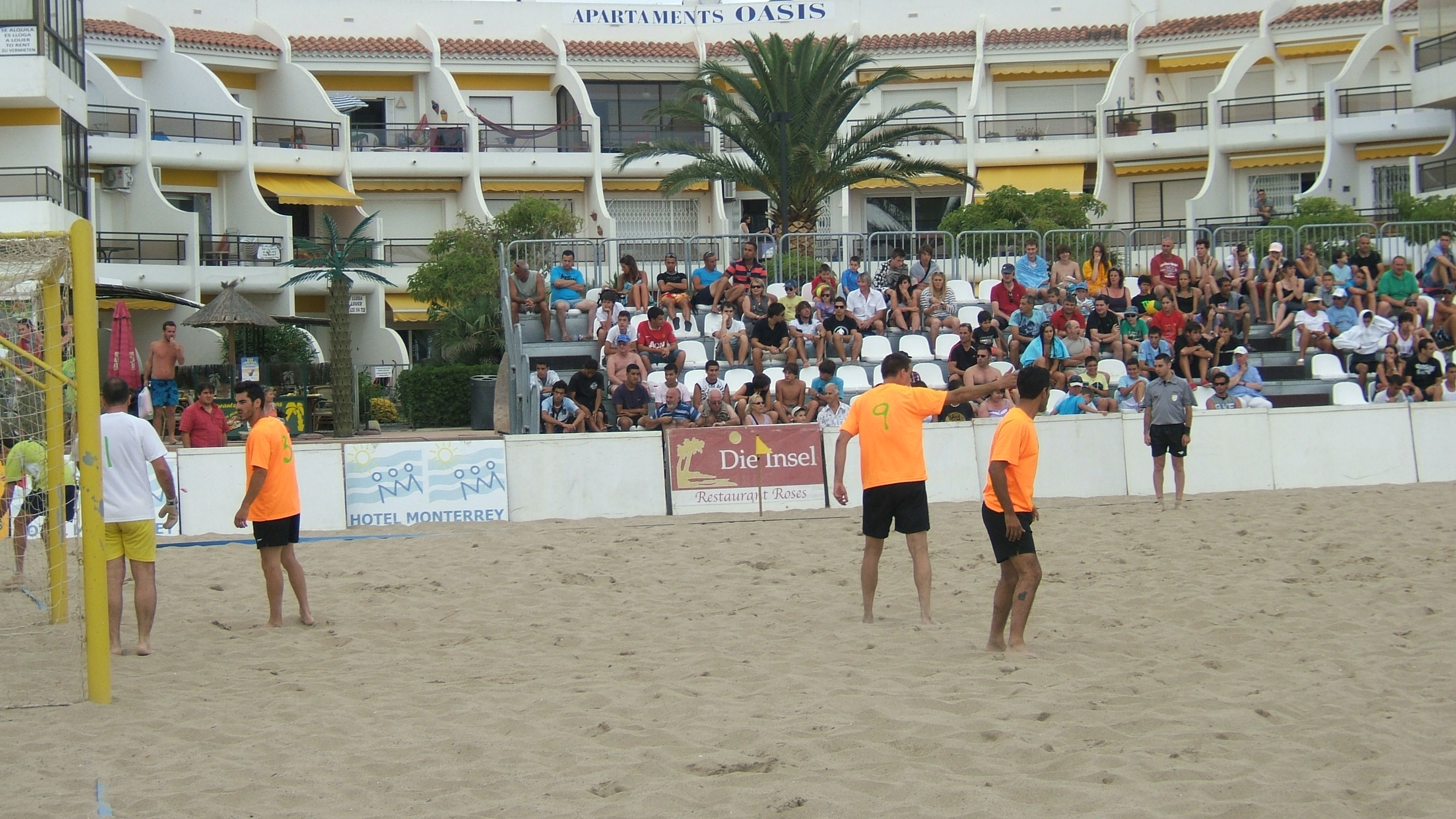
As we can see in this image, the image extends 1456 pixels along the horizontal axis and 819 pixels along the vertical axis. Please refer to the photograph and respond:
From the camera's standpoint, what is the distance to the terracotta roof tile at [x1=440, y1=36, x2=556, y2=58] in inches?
1491

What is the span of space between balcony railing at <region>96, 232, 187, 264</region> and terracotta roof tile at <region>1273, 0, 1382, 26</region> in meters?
27.3

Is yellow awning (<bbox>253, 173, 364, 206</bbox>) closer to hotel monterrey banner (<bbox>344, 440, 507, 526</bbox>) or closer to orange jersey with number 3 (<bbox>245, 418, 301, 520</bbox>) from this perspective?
hotel monterrey banner (<bbox>344, 440, 507, 526</bbox>)

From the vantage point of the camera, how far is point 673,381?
16.1m

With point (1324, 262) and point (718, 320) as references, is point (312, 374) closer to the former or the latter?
point (718, 320)

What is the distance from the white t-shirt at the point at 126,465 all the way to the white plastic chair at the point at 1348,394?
13901 millimetres

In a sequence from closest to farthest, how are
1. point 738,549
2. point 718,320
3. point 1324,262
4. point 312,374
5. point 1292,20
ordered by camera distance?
point 738,549 < point 718,320 < point 1324,262 < point 312,374 < point 1292,20

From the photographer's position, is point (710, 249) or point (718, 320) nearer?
point (718, 320)

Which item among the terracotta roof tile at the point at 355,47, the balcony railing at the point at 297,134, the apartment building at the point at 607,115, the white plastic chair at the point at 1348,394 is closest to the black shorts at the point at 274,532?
the white plastic chair at the point at 1348,394

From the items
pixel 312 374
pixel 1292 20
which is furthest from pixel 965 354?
pixel 1292 20

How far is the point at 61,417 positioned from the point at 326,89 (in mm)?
31920

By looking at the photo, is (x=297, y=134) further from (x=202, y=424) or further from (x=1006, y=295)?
(x=202, y=424)

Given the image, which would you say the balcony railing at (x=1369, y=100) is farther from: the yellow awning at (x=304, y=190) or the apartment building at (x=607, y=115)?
the yellow awning at (x=304, y=190)

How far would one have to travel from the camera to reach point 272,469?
29.5 ft

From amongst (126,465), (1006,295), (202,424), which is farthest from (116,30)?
(126,465)
